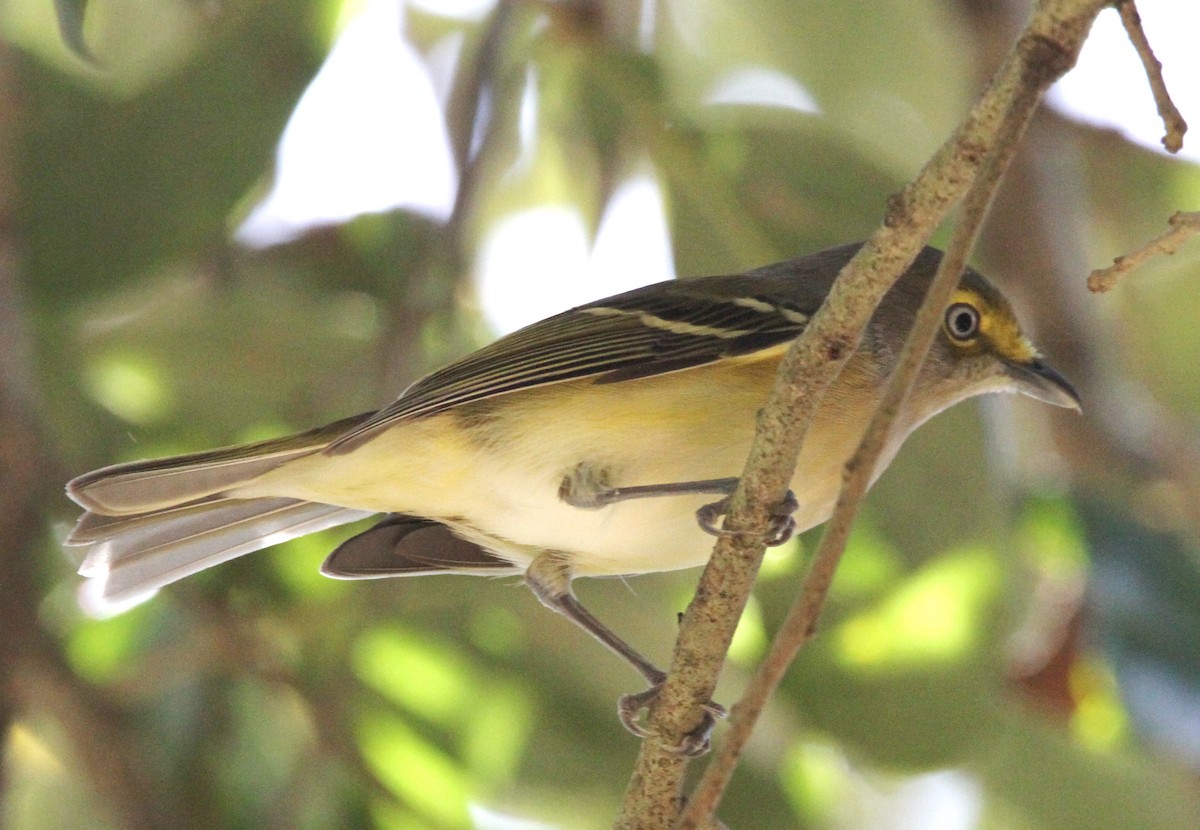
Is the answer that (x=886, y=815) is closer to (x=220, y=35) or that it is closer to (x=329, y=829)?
(x=329, y=829)

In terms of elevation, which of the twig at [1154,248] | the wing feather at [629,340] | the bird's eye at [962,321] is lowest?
the twig at [1154,248]

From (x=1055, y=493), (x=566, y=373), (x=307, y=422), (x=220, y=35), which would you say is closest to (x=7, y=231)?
(x=220, y=35)

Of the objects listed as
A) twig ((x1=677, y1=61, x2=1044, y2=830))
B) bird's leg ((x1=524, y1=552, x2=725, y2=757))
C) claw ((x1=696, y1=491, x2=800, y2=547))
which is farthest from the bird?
twig ((x1=677, y1=61, x2=1044, y2=830))

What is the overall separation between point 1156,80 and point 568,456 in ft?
5.51

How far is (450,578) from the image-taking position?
13.7ft

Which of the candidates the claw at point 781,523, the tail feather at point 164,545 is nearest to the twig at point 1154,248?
the claw at point 781,523

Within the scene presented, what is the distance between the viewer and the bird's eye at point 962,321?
351 cm

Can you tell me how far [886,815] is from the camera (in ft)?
16.3

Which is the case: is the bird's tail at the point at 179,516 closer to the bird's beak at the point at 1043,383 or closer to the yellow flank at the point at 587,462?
the yellow flank at the point at 587,462

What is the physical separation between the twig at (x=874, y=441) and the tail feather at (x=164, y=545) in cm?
182

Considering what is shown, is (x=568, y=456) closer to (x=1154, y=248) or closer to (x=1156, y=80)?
(x=1154, y=248)

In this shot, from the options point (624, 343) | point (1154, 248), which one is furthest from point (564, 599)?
point (1154, 248)

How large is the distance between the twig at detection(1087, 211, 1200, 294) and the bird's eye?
1.48m

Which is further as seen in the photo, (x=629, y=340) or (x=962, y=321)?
(x=962, y=321)
